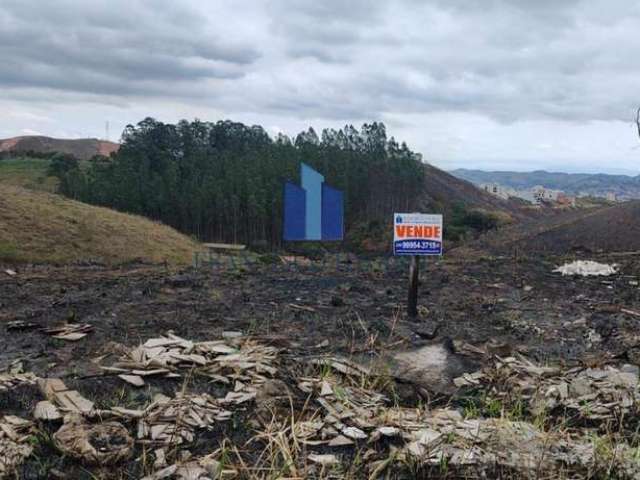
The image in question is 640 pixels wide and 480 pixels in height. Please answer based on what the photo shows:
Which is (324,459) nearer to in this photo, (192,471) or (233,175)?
(192,471)

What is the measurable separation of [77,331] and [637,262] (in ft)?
54.7

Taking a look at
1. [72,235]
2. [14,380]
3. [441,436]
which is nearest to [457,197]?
[72,235]

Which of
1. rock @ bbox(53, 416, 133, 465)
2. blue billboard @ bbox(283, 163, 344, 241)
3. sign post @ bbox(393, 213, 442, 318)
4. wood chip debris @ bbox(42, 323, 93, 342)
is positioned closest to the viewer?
rock @ bbox(53, 416, 133, 465)

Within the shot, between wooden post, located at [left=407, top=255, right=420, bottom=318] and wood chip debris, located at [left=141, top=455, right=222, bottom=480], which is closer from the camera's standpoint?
wood chip debris, located at [left=141, top=455, right=222, bottom=480]

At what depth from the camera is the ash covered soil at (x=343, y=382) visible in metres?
4.51

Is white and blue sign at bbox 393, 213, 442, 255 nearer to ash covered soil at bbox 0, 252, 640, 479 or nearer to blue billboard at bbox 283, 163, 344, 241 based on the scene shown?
ash covered soil at bbox 0, 252, 640, 479

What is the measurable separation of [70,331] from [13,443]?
382 cm

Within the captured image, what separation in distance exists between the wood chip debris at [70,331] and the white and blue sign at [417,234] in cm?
466

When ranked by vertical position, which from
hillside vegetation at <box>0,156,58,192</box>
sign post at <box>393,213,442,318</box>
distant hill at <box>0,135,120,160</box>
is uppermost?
distant hill at <box>0,135,120,160</box>

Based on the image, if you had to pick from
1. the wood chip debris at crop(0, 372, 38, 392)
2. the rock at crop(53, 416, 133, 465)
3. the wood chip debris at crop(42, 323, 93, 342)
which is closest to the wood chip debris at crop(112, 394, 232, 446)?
the rock at crop(53, 416, 133, 465)

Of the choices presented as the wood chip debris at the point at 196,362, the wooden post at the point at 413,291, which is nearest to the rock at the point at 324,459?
the wood chip debris at the point at 196,362

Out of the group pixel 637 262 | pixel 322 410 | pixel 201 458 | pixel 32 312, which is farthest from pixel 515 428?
pixel 637 262

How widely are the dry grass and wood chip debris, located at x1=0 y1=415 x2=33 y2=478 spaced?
19101 mm

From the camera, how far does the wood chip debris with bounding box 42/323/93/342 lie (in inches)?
310
